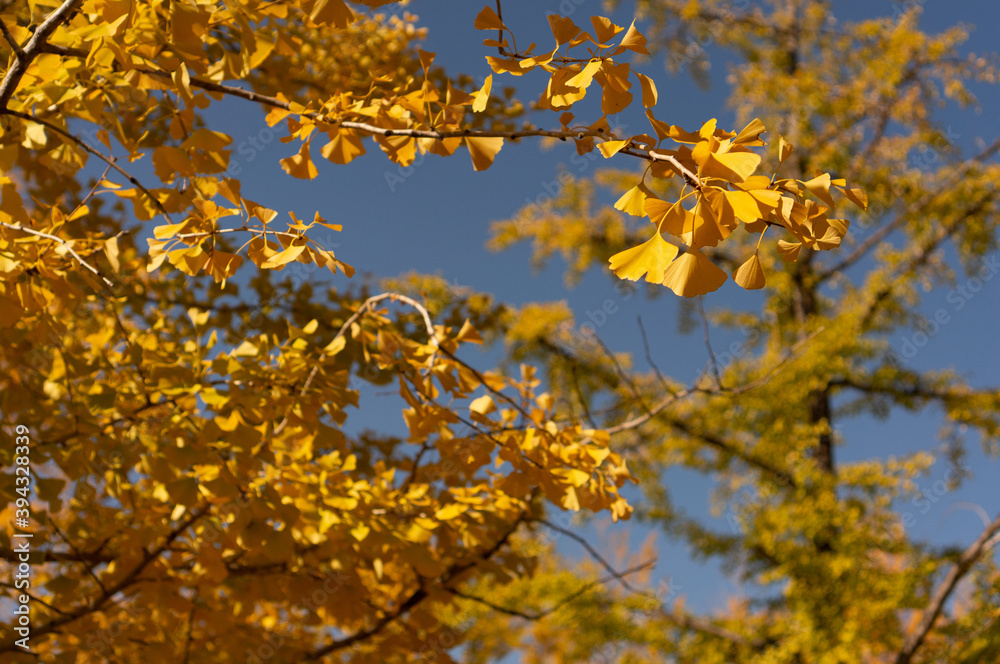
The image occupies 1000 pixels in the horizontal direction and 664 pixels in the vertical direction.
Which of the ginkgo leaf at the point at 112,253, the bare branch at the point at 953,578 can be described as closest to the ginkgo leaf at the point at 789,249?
the ginkgo leaf at the point at 112,253

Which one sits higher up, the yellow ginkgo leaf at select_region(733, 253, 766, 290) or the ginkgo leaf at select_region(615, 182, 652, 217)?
the ginkgo leaf at select_region(615, 182, 652, 217)

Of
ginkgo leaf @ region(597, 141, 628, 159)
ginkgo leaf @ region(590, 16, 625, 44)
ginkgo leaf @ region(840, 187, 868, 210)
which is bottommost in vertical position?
ginkgo leaf @ region(840, 187, 868, 210)

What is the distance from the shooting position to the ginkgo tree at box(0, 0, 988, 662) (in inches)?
33.8

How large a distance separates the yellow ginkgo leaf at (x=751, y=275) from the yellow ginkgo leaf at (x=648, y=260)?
122 mm

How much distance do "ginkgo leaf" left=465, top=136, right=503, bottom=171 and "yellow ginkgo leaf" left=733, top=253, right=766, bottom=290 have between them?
0.40 m

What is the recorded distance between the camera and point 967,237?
5.06 meters

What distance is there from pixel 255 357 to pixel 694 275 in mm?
995

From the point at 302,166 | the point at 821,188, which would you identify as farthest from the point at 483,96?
the point at 821,188

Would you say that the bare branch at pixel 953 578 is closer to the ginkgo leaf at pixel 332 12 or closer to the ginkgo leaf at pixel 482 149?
the ginkgo leaf at pixel 482 149

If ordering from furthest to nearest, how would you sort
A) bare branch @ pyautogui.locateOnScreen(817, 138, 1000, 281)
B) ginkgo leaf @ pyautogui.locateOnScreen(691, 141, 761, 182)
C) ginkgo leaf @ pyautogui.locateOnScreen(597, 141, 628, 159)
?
bare branch @ pyautogui.locateOnScreen(817, 138, 1000, 281), ginkgo leaf @ pyautogui.locateOnScreen(597, 141, 628, 159), ginkgo leaf @ pyautogui.locateOnScreen(691, 141, 761, 182)

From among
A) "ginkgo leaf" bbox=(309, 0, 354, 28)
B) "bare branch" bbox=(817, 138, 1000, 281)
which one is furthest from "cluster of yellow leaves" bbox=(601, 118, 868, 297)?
"bare branch" bbox=(817, 138, 1000, 281)

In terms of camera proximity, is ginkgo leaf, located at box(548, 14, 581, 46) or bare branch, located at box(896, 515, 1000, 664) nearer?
ginkgo leaf, located at box(548, 14, 581, 46)

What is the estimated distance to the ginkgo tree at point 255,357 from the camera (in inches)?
33.8

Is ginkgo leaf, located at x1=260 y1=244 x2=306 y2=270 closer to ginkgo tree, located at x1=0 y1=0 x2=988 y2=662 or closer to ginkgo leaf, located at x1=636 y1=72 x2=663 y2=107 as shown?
ginkgo tree, located at x1=0 y1=0 x2=988 y2=662
